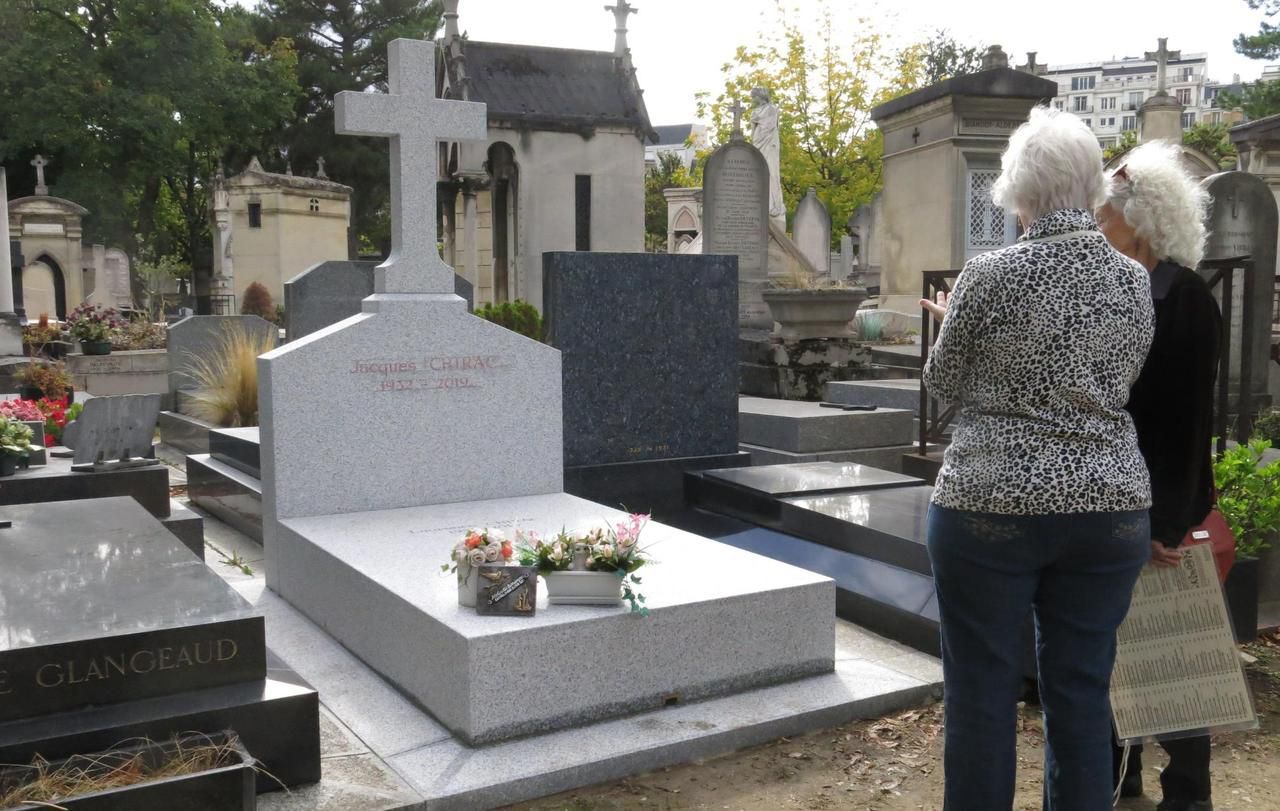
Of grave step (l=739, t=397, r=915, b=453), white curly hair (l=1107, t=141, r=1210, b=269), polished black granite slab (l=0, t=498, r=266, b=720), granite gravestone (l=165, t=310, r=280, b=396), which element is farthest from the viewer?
granite gravestone (l=165, t=310, r=280, b=396)

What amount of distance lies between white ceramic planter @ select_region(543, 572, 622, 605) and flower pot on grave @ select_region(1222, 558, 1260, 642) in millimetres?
2571

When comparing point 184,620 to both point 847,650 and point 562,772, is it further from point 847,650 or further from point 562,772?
point 847,650

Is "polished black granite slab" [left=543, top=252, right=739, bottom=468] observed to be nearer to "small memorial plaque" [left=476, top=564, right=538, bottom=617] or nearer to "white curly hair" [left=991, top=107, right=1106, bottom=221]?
"small memorial plaque" [left=476, top=564, right=538, bottom=617]

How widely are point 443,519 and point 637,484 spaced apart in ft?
6.24

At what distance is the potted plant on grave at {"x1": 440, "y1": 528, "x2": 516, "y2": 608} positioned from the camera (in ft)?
11.3

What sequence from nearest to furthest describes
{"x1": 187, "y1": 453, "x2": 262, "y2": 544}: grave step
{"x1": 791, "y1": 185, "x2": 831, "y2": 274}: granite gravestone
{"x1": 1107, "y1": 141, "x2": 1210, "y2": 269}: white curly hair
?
{"x1": 1107, "y1": 141, "x2": 1210, "y2": 269}: white curly hair, {"x1": 187, "y1": 453, "x2": 262, "y2": 544}: grave step, {"x1": 791, "y1": 185, "x2": 831, "y2": 274}: granite gravestone

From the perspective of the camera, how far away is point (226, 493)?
22.1 feet

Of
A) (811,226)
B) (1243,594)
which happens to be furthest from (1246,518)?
(811,226)

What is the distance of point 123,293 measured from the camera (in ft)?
104

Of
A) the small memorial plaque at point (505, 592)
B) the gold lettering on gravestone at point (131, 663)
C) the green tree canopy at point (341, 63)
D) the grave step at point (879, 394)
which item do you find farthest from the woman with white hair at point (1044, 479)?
the green tree canopy at point (341, 63)

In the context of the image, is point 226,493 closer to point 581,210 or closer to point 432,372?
point 432,372

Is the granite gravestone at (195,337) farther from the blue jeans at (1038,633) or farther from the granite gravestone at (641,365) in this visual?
the blue jeans at (1038,633)

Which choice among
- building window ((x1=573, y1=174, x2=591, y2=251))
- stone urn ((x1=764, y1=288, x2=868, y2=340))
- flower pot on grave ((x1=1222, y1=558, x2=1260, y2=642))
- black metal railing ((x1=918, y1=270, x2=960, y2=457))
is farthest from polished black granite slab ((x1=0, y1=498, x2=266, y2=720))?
building window ((x1=573, y1=174, x2=591, y2=251))

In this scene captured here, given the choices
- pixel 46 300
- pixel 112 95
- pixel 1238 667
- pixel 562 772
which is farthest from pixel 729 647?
pixel 112 95
